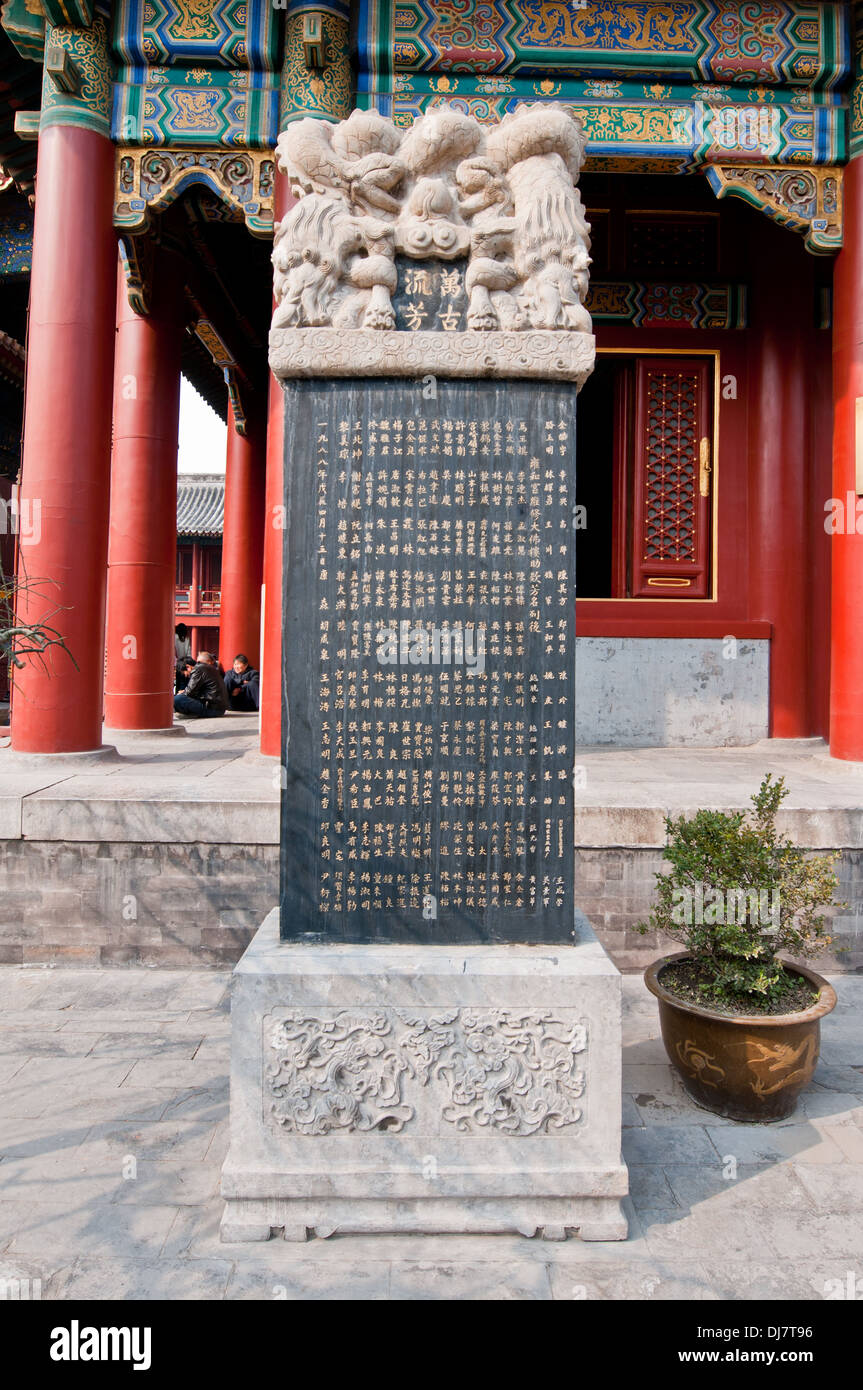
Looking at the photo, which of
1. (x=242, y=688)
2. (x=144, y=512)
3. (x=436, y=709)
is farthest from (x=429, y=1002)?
(x=242, y=688)

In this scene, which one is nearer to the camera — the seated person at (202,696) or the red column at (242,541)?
A: the seated person at (202,696)

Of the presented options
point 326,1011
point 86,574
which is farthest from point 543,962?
point 86,574

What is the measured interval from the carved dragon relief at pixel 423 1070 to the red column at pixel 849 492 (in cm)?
471

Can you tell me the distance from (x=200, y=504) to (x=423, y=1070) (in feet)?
97.9

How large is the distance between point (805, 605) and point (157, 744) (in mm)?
6165

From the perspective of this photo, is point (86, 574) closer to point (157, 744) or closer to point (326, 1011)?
point (157, 744)

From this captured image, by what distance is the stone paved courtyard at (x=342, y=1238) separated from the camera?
8.20 ft

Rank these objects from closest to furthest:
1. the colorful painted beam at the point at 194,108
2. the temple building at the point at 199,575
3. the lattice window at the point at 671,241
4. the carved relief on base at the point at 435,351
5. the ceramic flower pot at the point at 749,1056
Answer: the carved relief on base at the point at 435,351
the ceramic flower pot at the point at 749,1056
the colorful painted beam at the point at 194,108
the lattice window at the point at 671,241
the temple building at the point at 199,575

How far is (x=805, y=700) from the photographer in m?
8.28

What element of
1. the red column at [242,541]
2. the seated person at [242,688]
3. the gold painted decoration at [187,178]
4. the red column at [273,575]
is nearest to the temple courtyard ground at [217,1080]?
the red column at [273,575]

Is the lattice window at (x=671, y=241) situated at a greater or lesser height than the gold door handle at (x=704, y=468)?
greater

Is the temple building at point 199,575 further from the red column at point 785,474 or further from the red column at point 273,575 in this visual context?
the red column at point 273,575

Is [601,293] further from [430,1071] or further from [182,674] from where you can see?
[182,674]
